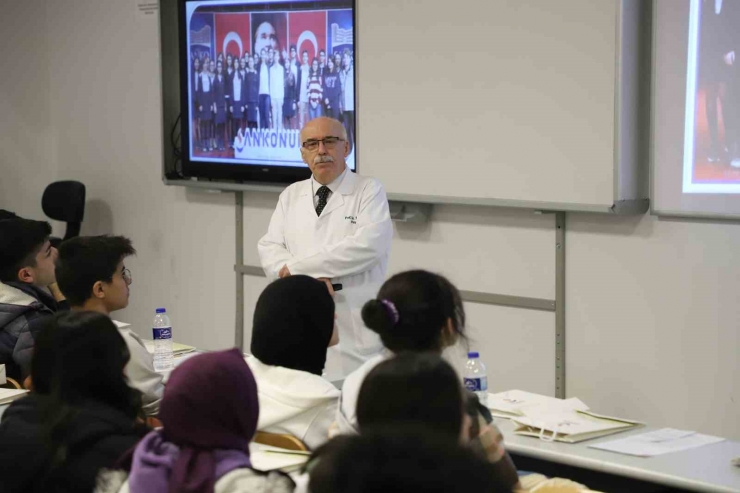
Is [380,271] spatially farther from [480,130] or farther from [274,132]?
[274,132]

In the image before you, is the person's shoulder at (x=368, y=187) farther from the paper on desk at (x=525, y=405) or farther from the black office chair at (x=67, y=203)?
the black office chair at (x=67, y=203)

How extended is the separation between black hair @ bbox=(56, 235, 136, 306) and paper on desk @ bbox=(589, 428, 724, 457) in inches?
65.3

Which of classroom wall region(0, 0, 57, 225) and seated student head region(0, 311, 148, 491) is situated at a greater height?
classroom wall region(0, 0, 57, 225)

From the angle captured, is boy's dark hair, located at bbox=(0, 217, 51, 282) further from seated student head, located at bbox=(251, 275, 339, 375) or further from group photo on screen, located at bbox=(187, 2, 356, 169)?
group photo on screen, located at bbox=(187, 2, 356, 169)

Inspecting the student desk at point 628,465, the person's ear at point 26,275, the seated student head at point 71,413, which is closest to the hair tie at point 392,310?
the student desk at point 628,465

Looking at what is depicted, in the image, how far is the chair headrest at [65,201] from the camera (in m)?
6.09

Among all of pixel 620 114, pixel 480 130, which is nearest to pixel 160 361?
pixel 480 130

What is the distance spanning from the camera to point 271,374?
2.40 m

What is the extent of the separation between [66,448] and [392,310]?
0.83m

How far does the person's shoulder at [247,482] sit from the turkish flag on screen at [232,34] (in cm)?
400

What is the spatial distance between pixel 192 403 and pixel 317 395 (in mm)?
673

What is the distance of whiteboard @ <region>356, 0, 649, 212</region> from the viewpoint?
156 inches

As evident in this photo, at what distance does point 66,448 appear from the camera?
1856 millimetres

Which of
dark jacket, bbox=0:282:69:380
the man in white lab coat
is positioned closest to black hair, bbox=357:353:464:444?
dark jacket, bbox=0:282:69:380
